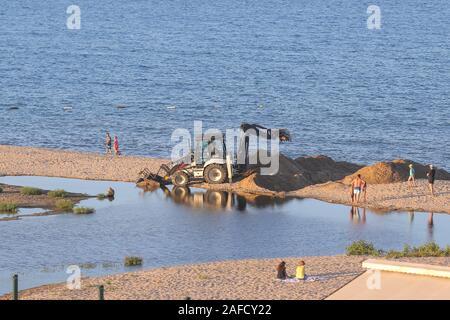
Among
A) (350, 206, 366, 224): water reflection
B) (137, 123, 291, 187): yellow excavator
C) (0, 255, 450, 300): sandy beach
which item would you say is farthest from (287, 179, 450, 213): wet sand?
(0, 255, 450, 300): sandy beach

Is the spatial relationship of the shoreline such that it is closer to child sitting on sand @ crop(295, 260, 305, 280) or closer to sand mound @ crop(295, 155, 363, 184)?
sand mound @ crop(295, 155, 363, 184)

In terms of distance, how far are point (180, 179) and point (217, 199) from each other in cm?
274

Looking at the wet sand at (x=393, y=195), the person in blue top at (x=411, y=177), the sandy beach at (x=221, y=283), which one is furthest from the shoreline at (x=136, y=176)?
the sandy beach at (x=221, y=283)

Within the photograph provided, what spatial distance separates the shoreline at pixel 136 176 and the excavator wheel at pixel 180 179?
2.27ft

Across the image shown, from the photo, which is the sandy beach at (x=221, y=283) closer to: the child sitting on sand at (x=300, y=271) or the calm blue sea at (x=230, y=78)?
the child sitting on sand at (x=300, y=271)

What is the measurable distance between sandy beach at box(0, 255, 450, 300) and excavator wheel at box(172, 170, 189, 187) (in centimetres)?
1304

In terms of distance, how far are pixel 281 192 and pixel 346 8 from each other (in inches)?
5445

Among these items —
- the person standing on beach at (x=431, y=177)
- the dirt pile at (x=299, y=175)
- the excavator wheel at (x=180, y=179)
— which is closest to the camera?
the person standing on beach at (x=431, y=177)

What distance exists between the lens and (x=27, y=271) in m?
35.4

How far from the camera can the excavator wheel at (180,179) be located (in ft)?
161

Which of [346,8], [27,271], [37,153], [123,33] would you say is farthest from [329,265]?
[346,8]

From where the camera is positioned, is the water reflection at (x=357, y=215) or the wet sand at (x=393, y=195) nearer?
the water reflection at (x=357, y=215)

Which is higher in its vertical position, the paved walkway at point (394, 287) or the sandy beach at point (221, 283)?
the paved walkway at point (394, 287)
